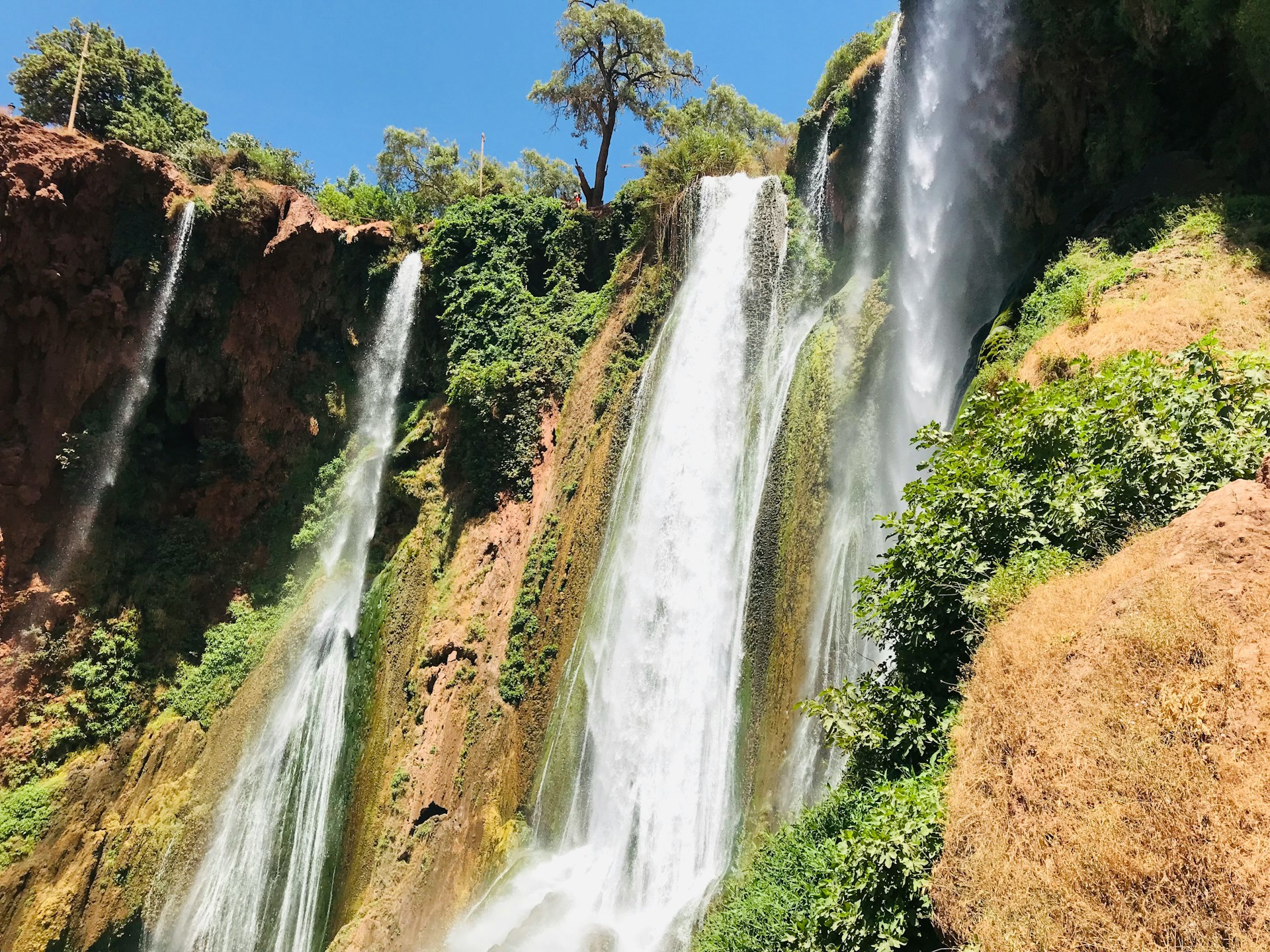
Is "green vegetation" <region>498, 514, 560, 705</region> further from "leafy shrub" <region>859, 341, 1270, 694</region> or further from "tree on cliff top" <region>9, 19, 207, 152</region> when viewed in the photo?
"tree on cliff top" <region>9, 19, 207, 152</region>

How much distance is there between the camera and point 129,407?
20609mm

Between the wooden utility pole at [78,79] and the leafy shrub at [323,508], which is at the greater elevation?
the wooden utility pole at [78,79]

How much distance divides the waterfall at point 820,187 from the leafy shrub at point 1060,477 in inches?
424

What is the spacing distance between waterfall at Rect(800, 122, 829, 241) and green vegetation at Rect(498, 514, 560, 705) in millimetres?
8692

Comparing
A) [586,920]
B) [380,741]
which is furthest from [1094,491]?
[380,741]

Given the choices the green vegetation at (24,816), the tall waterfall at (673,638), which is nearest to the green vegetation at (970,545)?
the tall waterfall at (673,638)

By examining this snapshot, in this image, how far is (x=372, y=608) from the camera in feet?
58.3

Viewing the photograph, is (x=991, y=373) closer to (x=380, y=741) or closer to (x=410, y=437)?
(x=380, y=741)

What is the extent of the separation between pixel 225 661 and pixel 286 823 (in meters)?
5.61

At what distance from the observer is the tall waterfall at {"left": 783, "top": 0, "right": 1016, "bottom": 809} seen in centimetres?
1128

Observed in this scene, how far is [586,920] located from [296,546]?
1451 cm

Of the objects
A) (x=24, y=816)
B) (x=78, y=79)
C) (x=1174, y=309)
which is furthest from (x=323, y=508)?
(x=1174, y=309)

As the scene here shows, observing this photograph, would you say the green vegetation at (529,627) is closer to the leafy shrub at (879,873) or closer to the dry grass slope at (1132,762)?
the leafy shrub at (879,873)

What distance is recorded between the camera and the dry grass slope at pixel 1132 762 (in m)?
3.44
